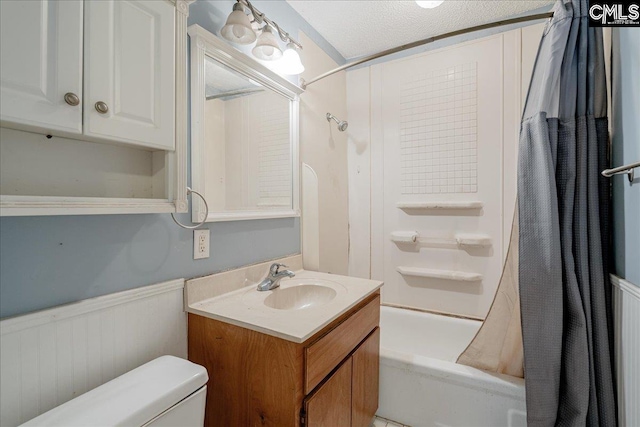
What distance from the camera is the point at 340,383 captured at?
119 centimetres

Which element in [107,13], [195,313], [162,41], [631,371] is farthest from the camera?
[195,313]

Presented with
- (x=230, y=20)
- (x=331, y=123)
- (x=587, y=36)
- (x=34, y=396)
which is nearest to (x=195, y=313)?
(x=34, y=396)

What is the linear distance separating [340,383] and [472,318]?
149 centimetres

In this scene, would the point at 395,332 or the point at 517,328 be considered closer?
the point at 517,328

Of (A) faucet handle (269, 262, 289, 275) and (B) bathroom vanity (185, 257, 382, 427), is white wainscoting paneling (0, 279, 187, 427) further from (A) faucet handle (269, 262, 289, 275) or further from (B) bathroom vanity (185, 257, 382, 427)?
(A) faucet handle (269, 262, 289, 275)

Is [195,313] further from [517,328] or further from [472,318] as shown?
[472,318]

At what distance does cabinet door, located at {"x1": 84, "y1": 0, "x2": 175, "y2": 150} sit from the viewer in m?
0.75

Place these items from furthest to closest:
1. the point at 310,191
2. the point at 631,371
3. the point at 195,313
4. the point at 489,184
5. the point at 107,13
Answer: the point at 489,184, the point at 310,191, the point at 195,313, the point at 631,371, the point at 107,13

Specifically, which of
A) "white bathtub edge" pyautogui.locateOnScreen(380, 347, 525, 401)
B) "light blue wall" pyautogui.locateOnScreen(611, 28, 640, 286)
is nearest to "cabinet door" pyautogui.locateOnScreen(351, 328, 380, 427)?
"white bathtub edge" pyautogui.locateOnScreen(380, 347, 525, 401)

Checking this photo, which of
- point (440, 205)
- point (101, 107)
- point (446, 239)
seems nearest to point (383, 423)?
point (446, 239)

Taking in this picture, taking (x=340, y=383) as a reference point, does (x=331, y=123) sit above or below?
above

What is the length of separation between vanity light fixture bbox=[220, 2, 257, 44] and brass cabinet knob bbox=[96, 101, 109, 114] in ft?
2.36

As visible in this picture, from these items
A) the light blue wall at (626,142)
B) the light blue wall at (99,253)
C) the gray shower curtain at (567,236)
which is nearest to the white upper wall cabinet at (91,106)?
the light blue wall at (99,253)

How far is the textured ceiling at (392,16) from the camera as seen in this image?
1.92m
